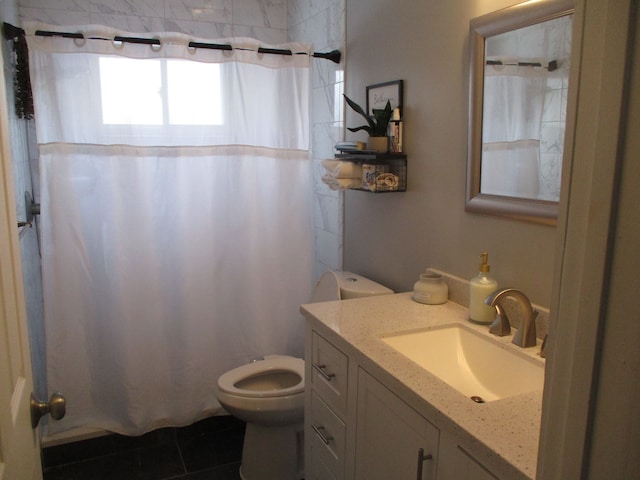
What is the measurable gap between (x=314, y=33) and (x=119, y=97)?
1.13 m

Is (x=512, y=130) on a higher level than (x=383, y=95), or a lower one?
lower

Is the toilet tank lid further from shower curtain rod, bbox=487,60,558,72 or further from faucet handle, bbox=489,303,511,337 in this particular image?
shower curtain rod, bbox=487,60,558,72

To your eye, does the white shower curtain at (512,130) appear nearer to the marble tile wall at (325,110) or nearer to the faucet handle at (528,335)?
the faucet handle at (528,335)

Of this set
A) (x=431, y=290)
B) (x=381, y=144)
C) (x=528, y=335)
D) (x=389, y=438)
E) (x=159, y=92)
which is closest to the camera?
(x=389, y=438)

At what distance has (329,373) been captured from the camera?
1.64m

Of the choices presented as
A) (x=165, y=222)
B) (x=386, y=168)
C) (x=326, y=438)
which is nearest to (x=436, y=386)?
(x=326, y=438)

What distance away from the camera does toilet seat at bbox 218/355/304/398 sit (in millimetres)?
2213

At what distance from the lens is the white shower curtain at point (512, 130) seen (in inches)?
58.2

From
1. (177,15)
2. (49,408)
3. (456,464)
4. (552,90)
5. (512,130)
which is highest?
(177,15)

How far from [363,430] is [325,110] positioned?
177cm

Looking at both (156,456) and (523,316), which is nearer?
(523,316)

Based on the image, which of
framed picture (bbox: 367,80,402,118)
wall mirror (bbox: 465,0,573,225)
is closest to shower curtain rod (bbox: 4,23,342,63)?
framed picture (bbox: 367,80,402,118)

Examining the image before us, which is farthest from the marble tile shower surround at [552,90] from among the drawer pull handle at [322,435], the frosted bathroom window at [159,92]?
the frosted bathroom window at [159,92]

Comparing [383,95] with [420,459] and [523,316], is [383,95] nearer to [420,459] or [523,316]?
[523,316]
